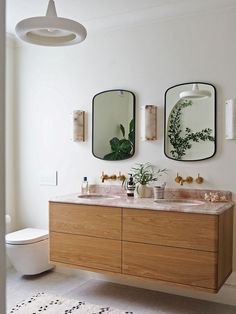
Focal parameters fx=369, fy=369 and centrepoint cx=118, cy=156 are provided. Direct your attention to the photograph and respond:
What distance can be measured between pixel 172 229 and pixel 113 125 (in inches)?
49.7

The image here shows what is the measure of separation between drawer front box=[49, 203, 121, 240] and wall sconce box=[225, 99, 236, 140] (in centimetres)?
109

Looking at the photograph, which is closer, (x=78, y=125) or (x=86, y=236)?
(x=86, y=236)

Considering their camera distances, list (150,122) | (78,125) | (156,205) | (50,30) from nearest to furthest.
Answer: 1. (50,30)
2. (156,205)
3. (150,122)
4. (78,125)

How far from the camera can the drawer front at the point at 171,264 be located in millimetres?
2635

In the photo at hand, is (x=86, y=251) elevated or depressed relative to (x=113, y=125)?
depressed

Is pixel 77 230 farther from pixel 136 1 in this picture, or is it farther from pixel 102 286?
pixel 136 1

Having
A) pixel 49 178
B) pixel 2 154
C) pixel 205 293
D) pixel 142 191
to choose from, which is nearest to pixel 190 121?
pixel 142 191

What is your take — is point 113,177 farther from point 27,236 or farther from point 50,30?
point 50,30

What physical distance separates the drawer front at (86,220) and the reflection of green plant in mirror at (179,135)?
0.78 metres

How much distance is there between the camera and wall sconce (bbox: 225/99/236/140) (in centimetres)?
300

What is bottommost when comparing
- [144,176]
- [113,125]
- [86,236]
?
[86,236]

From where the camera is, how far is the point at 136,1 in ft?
10.2

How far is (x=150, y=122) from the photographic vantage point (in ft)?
11.0

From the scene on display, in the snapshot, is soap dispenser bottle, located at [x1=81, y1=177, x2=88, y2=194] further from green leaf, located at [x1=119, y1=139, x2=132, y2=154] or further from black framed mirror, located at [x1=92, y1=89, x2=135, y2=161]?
green leaf, located at [x1=119, y1=139, x2=132, y2=154]
